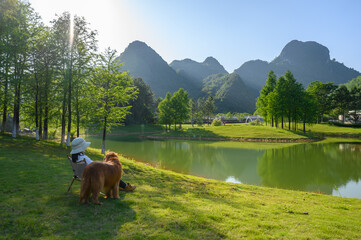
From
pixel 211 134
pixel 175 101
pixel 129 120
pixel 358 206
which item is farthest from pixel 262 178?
pixel 129 120

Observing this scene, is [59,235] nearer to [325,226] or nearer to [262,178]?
[325,226]

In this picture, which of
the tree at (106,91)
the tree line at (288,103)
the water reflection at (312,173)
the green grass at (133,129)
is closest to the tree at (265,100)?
the tree line at (288,103)

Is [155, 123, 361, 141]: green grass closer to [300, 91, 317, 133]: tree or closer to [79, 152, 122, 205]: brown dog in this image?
[300, 91, 317, 133]: tree

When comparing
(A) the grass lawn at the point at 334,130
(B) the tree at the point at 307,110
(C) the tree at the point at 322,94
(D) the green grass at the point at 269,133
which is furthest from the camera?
(C) the tree at the point at 322,94

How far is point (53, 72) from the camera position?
19.1 metres

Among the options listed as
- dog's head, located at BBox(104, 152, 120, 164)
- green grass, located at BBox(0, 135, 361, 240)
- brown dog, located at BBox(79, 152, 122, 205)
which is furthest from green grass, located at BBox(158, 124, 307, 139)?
brown dog, located at BBox(79, 152, 122, 205)

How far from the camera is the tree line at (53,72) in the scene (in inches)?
680

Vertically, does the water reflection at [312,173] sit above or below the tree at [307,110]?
below

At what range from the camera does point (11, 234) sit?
13.4 feet

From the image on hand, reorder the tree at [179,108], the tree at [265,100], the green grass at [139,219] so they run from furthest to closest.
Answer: the tree at [179,108], the tree at [265,100], the green grass at [139,219]

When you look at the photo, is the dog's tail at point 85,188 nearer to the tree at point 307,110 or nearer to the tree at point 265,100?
the tree at point 265,100

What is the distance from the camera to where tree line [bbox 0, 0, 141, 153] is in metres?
17.3

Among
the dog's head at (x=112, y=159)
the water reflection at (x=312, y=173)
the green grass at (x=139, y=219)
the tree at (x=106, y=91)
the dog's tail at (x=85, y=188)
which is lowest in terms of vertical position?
the water reflection at (x=312, y=173)

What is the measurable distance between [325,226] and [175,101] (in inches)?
2251
